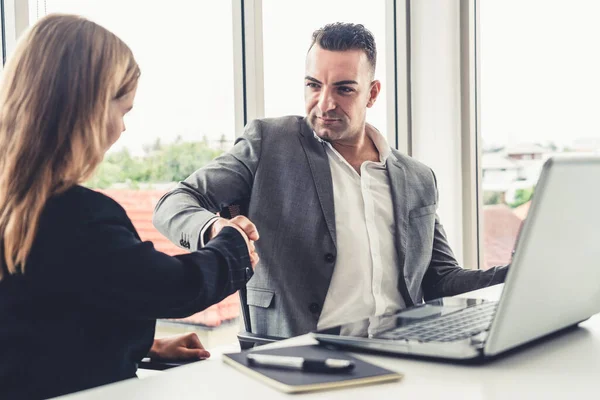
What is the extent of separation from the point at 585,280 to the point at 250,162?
110cm

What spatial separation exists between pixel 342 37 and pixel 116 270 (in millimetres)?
1328

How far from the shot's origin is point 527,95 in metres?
3.33

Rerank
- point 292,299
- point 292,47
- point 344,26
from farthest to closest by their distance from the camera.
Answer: point 292,47 < point 344,26 < point 292,299

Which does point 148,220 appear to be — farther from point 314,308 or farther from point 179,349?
point 179,349

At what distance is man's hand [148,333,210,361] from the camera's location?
129 cm

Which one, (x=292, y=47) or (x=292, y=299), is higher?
(x=292, y=47)

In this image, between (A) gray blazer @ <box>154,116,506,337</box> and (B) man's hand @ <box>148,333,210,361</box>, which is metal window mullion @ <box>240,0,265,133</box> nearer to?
(A) gray blazer @ <box>154,116,506,337</box>

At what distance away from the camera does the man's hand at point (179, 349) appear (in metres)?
1.29

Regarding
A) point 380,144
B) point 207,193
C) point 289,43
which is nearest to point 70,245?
point 207,193

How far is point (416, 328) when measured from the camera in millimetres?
1152

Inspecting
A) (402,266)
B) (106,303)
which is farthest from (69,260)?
(402,266)

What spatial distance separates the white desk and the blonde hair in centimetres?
36

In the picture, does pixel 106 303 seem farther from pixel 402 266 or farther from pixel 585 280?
pixel 402 266

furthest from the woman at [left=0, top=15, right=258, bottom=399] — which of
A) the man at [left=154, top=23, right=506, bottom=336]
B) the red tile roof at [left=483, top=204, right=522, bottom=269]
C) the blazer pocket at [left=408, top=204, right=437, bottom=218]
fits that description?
the red tile roof at [left=483, top=204, right=522, bottom=269]
